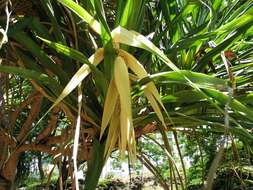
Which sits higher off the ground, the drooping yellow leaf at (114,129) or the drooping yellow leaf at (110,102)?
the drooping yellow leaf at (110,102)

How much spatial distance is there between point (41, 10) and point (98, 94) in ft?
0.58

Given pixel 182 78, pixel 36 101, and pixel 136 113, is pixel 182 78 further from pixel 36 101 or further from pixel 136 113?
pixel 36 101

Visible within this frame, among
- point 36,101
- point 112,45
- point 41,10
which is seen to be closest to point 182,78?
point 112,45

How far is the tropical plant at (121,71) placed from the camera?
59cm

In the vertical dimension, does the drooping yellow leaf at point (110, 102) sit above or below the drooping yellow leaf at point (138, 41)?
below

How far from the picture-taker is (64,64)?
733mm

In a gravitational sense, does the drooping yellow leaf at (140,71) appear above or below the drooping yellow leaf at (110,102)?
above

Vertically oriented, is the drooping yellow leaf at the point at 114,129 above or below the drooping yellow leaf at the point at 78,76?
below

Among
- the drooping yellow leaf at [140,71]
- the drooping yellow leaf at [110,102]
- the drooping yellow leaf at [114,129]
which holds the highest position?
the drooping yellow leaf at [140,71]

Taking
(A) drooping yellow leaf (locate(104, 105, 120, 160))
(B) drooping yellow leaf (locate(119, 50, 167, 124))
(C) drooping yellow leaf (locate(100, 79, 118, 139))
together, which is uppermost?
(B) drooping yellow leaf (locate(119, 50, 167, 124))

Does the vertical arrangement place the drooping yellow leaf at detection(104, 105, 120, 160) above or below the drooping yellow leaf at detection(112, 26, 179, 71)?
below

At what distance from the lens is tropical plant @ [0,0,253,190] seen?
1.93 ft

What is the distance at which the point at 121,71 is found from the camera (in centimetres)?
59

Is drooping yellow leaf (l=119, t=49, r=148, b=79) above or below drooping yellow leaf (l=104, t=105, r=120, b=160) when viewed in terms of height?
above
